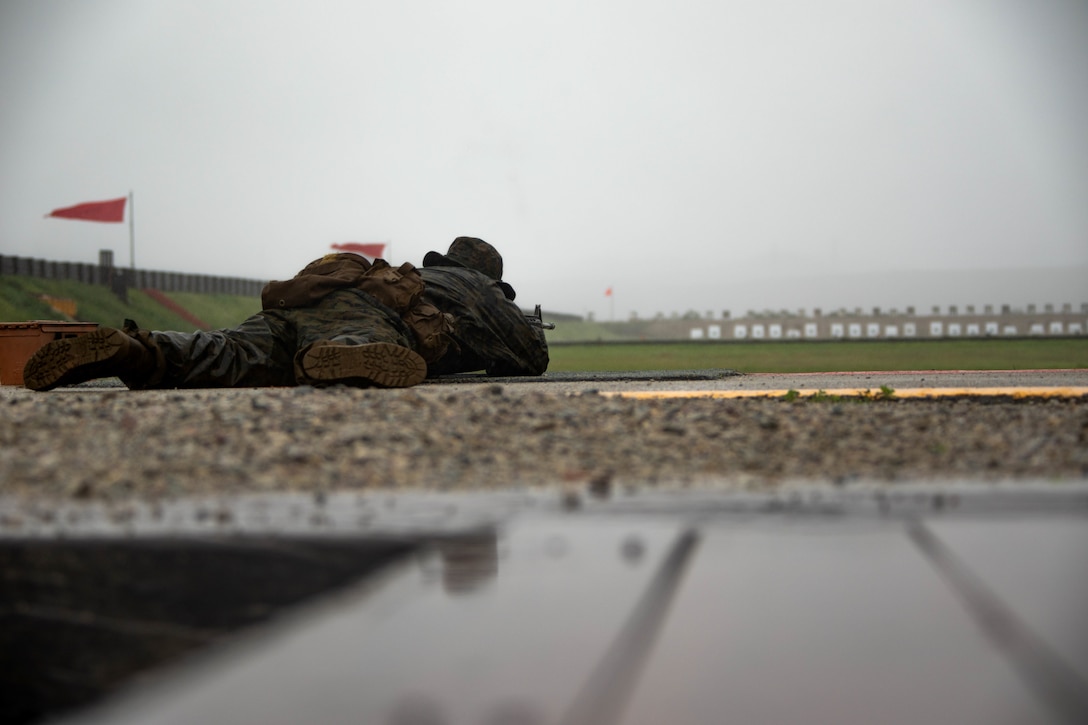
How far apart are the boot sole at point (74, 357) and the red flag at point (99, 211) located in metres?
17.4

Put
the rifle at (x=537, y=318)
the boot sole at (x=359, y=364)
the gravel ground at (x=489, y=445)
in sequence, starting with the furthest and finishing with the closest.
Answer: the rifle at (x=537, y=318) < the boot sole at (x=359, y=364) < the gravel ground at (x=489, y=445)

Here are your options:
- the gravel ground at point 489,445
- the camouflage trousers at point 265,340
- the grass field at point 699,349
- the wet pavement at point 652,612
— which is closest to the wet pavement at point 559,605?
the wet pavement at point 652,612

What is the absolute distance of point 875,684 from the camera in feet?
4.89

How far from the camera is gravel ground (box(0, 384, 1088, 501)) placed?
2.71m

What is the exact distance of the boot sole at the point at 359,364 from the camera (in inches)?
212

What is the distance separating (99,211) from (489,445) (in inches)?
835

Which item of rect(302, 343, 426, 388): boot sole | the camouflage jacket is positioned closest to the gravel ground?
rect(302, 343, 426, 388): boot sole

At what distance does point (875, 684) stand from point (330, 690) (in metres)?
0.87

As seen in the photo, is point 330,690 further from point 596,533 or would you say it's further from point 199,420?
point 199,420

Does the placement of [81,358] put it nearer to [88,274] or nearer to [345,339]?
[345,339]

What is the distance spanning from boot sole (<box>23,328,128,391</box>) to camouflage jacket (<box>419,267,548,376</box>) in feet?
7.77

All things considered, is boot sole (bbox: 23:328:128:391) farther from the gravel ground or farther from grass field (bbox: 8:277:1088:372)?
grass field (bbox: 8:277:1088:372)

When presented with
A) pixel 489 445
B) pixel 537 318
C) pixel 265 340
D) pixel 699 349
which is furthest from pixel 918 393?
pixel 699 349

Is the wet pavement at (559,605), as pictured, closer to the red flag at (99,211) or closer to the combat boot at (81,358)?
the combat boot at (81,358)
